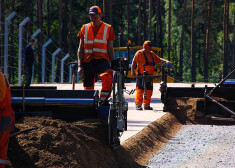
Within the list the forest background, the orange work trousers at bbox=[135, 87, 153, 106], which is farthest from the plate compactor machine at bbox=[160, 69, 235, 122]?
the forest background

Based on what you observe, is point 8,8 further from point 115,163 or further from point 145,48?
point 115,163

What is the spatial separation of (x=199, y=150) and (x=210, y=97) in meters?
4.13

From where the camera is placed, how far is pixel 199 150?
28.3 feet

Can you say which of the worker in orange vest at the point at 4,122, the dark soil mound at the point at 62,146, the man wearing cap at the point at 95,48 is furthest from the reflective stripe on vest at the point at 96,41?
the worker in orange vest at the point at 4,122

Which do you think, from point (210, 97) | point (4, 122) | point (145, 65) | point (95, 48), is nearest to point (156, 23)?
point (145, 65)

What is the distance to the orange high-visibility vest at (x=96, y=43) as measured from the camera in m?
8.18

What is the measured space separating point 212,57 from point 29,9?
95.2 feet

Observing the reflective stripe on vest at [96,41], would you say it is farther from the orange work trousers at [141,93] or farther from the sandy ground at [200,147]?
the orange work trousers at [141,93]

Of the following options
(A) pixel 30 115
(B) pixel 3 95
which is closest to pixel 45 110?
(A) pixel 30 115

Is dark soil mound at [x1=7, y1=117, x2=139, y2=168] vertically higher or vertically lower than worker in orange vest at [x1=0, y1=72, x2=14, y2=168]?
lower

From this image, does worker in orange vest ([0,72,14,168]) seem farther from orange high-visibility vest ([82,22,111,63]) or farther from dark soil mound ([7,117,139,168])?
orange high-visibility vest ([82,22,111,63])

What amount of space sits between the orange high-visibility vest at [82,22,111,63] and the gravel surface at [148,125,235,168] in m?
1.79

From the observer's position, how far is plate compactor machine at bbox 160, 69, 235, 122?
12742 mm

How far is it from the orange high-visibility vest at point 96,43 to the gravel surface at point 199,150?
179 cm
